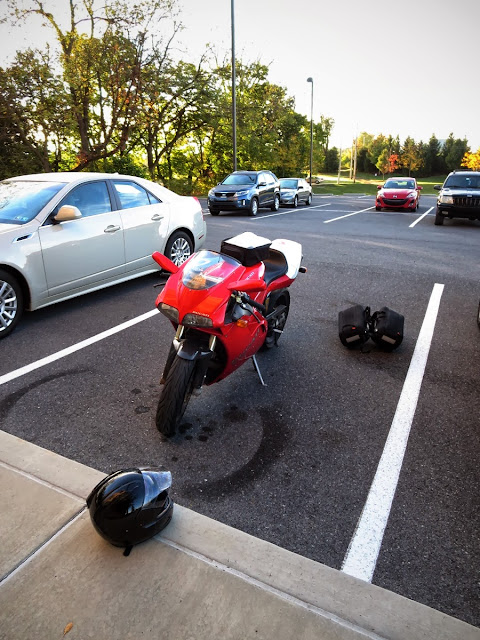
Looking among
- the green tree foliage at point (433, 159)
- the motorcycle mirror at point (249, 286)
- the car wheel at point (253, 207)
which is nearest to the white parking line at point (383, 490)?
the motorcycle mirror at point (249, 286)

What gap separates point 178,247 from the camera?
7.14 meters

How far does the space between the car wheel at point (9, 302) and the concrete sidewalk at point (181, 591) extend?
2.94m

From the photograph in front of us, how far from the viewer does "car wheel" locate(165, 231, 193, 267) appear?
6.88 metres

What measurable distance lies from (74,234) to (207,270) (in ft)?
9.36

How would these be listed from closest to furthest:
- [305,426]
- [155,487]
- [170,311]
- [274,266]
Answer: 1. [155,487]
2. [170,311]
3. [305,426]
4. [274,266]

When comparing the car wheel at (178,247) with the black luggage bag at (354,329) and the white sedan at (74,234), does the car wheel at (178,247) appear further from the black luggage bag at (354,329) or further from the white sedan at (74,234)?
the black luggage bag at (354,329)

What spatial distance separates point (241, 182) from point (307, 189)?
287 inches

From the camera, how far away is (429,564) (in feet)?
7.25

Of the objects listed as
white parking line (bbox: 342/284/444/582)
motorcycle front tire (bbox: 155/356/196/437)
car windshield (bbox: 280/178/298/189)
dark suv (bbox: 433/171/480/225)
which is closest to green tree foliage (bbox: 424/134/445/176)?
car windshield (bbox: 280/178/298/189)

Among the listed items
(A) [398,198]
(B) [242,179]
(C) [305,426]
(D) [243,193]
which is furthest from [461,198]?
(C) [305,426]

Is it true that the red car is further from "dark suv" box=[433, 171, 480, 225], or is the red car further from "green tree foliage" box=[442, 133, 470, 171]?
"green tree foliage" box=[442, 133, 470, 171]

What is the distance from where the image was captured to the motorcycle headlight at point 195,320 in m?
3.01

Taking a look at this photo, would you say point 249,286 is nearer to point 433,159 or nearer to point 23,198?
point 23,198

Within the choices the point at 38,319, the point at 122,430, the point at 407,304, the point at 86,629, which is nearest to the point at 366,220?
the point at 407,304
